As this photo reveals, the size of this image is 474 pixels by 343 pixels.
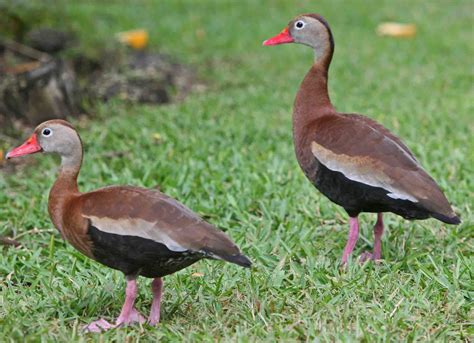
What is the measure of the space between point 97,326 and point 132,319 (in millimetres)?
168

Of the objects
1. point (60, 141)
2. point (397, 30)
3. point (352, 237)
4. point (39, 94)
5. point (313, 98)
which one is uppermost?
point (60, 141)

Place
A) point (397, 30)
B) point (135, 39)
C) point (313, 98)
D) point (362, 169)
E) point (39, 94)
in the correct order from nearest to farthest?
point (362, 169)
point (313, 98)
point (39, 94)
point (135, 39)
point (397, 30)

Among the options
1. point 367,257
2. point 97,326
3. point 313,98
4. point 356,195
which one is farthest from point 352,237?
point 97,326

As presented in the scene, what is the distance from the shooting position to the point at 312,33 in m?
5.12

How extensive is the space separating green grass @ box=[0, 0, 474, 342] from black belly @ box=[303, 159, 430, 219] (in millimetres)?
302

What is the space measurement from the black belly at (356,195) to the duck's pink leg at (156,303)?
1.17 meters

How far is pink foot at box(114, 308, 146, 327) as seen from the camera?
3.71m

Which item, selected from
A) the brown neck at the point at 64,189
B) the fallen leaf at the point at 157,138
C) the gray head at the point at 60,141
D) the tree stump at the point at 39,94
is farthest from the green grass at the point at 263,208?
the gray head at the point at 60,141

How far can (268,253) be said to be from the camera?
4715 millimetres

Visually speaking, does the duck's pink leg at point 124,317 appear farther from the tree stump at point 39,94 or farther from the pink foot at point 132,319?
the tree stump at point 39,94

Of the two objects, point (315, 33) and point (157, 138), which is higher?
point (315, 33)

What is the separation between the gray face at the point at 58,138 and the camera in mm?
4016

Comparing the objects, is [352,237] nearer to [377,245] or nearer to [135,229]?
[377,245]

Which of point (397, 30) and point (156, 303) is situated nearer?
point (156, 303)
